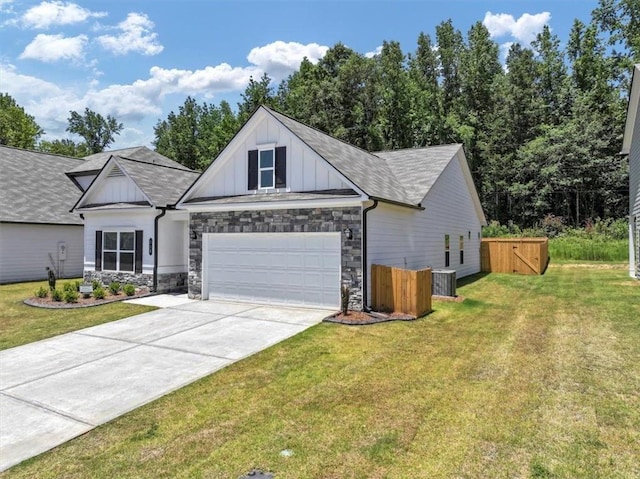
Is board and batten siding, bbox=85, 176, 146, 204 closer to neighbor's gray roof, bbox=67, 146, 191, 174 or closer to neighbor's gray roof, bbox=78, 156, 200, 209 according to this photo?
neighbor's gray roof, bbox=78, 156, 200, 209

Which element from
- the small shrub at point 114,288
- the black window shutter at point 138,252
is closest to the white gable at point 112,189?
the black window shutter at point 138,252

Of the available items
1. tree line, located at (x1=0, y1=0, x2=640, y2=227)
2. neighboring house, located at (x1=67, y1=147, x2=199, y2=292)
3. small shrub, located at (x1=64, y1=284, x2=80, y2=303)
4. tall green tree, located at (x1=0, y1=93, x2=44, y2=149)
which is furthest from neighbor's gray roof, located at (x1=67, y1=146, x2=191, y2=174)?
tall green tree, located at (x1=0, y1=93, x2=44, y2=149)

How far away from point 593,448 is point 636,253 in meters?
15.8

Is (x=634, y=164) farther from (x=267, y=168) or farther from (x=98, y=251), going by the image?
(x=98, y=251)

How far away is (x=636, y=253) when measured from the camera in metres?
16.2

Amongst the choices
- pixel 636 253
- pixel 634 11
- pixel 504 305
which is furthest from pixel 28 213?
pixel 634 11

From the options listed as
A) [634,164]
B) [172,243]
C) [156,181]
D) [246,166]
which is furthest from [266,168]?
[634,164]

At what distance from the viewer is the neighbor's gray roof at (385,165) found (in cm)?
1164

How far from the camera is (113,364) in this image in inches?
273

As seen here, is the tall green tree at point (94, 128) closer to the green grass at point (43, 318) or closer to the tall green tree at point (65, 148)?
the tall green tree at point (65, 148)

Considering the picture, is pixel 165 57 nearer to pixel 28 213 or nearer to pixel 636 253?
pixel 28 213

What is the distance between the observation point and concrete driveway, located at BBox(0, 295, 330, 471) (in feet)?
15.9

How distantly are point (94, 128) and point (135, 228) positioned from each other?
176ft

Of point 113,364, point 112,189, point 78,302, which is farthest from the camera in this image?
point 112,189
